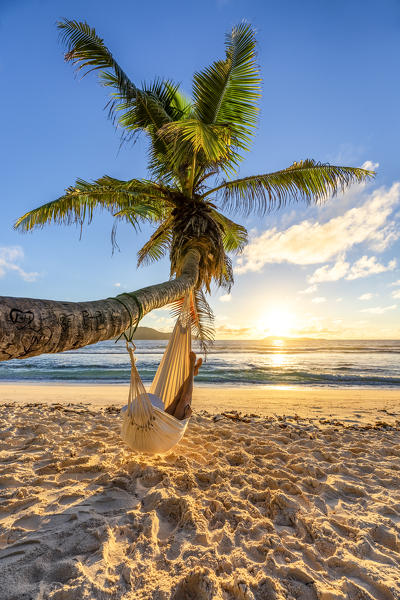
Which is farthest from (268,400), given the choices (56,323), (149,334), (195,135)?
(149,334)

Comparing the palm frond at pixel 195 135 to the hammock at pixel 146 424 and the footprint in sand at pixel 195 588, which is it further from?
the footprint in sand at pixel 195 588

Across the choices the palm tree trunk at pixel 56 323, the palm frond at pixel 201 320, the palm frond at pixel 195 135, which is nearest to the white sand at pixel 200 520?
the palm tree trunk at pixel 56 323

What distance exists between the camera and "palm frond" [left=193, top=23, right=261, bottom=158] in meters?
3.14

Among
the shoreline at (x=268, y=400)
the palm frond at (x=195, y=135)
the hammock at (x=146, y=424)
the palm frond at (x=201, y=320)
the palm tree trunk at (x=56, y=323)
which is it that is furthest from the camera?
the shoreline at (x=268, y=400)

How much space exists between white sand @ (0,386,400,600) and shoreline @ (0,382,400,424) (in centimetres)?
177

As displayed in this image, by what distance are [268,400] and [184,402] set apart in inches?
145

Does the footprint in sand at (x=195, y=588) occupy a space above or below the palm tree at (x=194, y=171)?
below

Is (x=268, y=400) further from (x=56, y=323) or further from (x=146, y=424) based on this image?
(x=56, y=323)

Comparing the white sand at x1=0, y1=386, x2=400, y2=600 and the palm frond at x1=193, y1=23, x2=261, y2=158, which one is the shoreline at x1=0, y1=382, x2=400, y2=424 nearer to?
the white sand at x1=0, y1=386, x2=400, y2=600

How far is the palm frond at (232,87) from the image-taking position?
314 centimetres

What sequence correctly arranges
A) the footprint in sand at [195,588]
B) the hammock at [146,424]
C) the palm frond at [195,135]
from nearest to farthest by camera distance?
the footprint in sand at [195,588]
the hammock at [146,424]
the palm frond at [195,135]

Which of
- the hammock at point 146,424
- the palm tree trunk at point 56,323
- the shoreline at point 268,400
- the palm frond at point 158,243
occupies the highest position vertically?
the palm frond at point 158,243

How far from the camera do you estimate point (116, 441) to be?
2883mm

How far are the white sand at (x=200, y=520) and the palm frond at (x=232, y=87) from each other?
346cm
